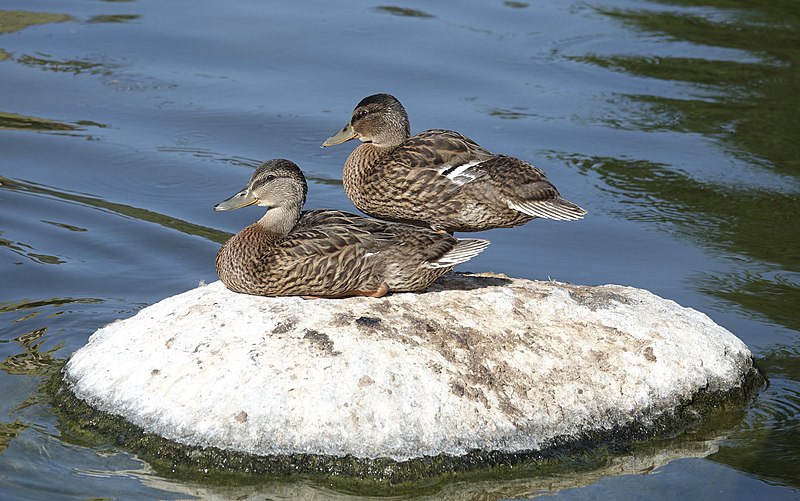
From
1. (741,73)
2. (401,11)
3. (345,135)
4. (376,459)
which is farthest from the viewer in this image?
(401,11)

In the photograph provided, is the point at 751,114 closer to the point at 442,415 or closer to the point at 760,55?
the point at 760,55

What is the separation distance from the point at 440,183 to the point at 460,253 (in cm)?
73

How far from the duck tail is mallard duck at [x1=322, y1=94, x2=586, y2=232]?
1.76ft

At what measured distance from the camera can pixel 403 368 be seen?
711cm

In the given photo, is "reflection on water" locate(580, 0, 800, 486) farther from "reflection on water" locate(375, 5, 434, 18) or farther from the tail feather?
"reflection on water" locate(375, 5, 434, 18)

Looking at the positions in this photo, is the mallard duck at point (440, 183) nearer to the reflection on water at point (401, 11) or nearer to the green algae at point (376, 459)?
the green algae at point (376, 459)

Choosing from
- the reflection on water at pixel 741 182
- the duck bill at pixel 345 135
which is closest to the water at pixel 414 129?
the reflection on water at pixel 741 182

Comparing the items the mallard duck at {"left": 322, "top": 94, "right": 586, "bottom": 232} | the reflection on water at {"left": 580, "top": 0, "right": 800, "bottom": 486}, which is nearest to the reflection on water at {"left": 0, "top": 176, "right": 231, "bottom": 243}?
the mallard duck at {"left": 322, "top": 94, "right": 586, "bottom": 232}

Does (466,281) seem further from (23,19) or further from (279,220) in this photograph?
(23,19)

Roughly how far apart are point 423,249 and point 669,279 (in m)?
2.94

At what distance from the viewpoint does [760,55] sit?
15.2 m

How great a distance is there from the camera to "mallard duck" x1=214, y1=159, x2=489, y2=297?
7.82 metres

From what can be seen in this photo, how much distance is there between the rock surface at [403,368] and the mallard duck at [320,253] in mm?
132

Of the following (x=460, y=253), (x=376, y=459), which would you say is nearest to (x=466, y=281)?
(x=460, y=253)
